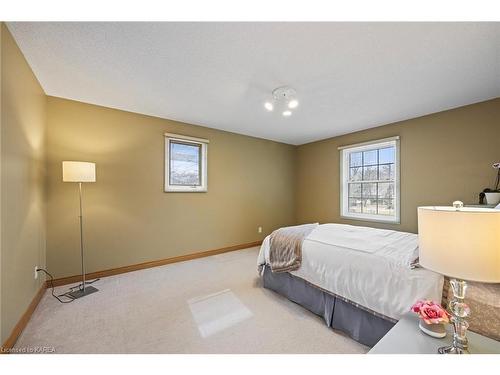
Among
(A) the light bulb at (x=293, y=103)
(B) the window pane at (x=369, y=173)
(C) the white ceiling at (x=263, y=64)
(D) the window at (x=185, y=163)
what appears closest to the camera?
(C) the white ceiling at (x=263, y=64)

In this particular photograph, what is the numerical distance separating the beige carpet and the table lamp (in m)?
1.22

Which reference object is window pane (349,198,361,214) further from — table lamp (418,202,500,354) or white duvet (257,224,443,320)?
table lamp (418,202,500,354)

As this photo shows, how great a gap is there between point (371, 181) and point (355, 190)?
37cm

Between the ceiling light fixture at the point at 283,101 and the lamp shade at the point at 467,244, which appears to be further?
the ceiling light fixture at the point at 283,101

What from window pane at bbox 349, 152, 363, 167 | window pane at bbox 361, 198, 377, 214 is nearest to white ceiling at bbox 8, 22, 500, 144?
window pane at bbox 349, 152, 363, 167

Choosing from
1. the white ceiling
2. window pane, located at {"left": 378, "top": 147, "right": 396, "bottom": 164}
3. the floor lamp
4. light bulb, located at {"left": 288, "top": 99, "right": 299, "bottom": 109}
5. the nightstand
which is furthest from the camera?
window pane, located at {"left": 378, "top": 147, "right": 396, "bottom": 164}

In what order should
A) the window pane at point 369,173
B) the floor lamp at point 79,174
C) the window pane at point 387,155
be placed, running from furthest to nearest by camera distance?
the window pane at point 369,173 < the window pane at point 387,155 < the floor lamp at point 79,174

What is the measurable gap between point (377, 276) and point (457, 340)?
70 centimetres

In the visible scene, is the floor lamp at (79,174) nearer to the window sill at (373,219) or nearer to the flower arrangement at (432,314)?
the flower arrangement at (432,314)

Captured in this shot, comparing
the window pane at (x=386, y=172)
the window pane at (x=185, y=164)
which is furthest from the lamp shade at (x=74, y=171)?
the window pane at (x=386, y=172)

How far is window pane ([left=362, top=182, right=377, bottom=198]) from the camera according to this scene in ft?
12.9

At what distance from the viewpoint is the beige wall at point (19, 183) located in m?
1.53

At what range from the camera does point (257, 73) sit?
2084mm
